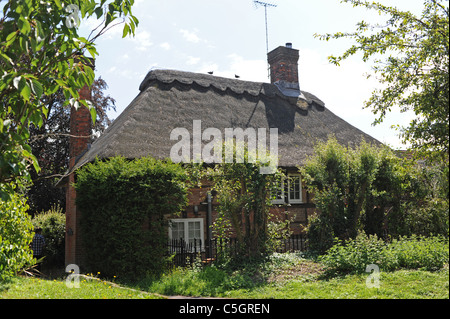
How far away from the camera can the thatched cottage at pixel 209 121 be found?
13758 mm

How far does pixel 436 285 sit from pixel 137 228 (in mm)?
6367

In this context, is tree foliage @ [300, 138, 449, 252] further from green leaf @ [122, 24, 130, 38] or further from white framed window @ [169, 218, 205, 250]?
green leaf @ [122, 24, 130, 38]

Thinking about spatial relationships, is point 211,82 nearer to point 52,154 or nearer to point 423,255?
point 52,154

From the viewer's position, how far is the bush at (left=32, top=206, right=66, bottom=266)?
690 inches

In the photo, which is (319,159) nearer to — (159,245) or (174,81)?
(159,245)

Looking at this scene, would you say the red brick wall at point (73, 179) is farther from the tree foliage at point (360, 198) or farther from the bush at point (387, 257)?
the bush at point (387, 257)

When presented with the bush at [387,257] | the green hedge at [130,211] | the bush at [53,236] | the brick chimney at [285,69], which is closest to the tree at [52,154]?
the bush at [53,236]

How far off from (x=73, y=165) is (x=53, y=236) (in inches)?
128

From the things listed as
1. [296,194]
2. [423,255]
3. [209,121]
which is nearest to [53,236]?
[209,121]

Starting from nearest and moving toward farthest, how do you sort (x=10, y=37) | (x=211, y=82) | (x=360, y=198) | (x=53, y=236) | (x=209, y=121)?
(x=10, y=37)
(x=360, y=198)
(x=209, y=121)
(x=53, y=236)
(x=211, y=82)

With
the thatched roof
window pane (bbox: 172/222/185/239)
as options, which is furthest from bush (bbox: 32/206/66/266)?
window pane (bbox: 172/222/185/239)

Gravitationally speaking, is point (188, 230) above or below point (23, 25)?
below

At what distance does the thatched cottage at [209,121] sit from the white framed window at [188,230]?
3cm

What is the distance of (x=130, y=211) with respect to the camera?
35.2ft
